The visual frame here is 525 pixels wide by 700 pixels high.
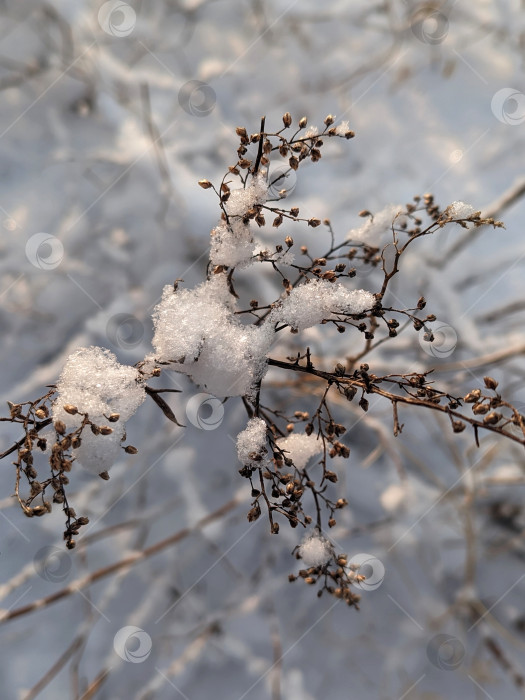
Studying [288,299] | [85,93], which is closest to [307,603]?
[288,299]

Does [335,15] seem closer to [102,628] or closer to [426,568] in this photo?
[426,568]

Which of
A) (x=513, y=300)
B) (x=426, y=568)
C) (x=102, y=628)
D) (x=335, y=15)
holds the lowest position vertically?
(x=102, y=628)

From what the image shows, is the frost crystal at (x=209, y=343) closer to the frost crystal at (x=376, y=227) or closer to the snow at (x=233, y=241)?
the snow at (x=233, y=241)
